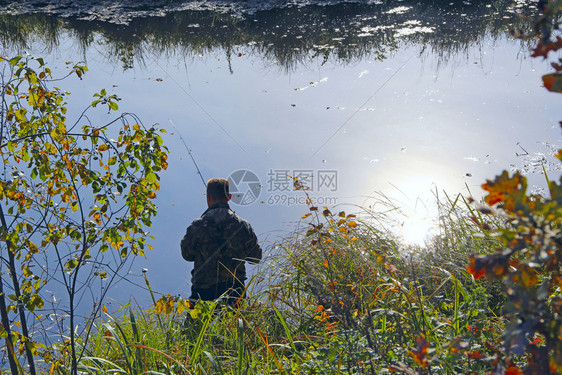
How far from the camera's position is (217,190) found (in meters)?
4.70

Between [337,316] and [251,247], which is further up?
[337,316]

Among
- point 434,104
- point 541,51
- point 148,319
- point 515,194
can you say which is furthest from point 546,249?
point 434,104

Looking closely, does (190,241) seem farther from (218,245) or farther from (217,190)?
(217,190)

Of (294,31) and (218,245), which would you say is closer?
(218,245)

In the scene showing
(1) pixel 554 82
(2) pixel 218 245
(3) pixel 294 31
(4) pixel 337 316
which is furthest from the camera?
(3) pixel 294 31

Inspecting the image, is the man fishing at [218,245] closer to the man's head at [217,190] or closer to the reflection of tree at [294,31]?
the man's head at [217,190]

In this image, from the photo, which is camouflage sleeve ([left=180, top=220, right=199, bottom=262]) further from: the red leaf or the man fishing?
A: the red leaf

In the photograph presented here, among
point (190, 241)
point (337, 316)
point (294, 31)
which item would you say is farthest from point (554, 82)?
point (294, 31)

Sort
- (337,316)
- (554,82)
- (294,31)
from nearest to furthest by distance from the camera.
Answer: (554,82), (337,316), (294,31)

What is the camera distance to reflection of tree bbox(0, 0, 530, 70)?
34.2 feet

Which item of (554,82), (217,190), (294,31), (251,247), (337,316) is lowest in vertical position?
(251,247)

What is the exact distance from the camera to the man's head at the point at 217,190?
184 inches

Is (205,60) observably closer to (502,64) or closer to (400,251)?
(502,64)

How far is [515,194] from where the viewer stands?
1.16 meters
